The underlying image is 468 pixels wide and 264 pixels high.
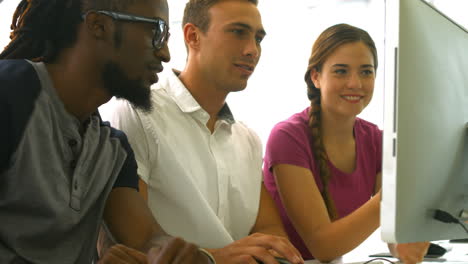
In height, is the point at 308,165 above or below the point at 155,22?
below

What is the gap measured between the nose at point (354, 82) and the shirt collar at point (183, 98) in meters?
0.49

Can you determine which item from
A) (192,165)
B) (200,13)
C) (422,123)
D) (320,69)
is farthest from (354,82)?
(422,123)

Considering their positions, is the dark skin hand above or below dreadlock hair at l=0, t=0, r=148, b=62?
below

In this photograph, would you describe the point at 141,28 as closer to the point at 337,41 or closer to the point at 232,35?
the point at 232,35

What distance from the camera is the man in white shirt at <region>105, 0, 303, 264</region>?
1.43 metres

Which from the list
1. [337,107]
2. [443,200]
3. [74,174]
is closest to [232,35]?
[337,107]

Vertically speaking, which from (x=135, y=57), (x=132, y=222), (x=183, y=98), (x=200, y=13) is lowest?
(x=132, y=222)

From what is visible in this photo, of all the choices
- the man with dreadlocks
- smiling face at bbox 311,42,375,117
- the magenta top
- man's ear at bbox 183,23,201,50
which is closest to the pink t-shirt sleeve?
the magenta top

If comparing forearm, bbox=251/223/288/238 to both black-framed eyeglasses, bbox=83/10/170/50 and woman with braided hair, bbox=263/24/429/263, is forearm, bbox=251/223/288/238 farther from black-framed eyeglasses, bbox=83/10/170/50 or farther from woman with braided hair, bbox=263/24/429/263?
black-framed eyeglasses, bbox=83/10/170/50

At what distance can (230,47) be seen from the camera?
5.41 ft

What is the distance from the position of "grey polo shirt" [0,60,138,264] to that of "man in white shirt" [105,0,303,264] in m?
0.28

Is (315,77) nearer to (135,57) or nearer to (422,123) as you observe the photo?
(135,57)

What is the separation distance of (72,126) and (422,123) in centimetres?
74

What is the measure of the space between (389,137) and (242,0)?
108 centimetres
